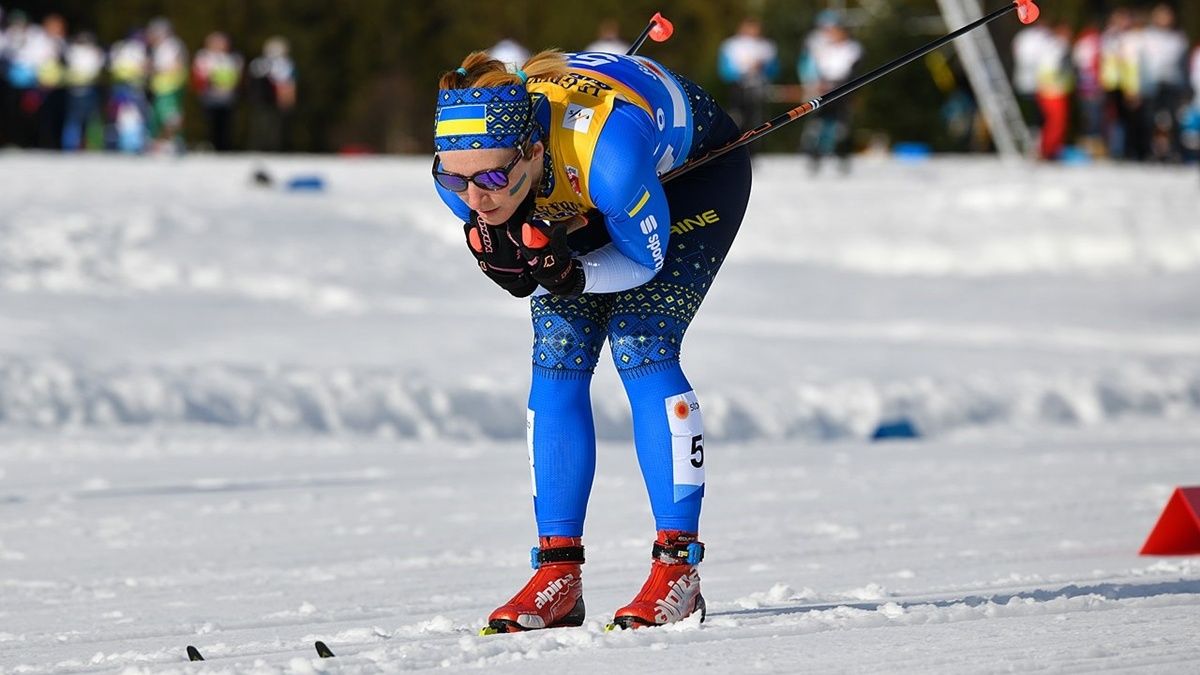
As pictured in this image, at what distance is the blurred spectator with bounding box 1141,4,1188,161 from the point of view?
69.1 ft

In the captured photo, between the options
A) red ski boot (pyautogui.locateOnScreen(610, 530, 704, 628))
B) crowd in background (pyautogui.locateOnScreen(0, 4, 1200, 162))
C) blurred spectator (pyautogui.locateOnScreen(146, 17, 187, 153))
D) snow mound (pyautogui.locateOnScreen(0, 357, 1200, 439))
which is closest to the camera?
red ski boot (pyautogui.locateOnScreen(610, 530, 704, 628))

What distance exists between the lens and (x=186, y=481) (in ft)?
27.7

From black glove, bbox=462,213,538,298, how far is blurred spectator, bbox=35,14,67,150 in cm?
2044

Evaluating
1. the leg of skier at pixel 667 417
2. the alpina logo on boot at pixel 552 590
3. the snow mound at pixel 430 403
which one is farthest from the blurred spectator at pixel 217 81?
the alpina logo on boot at pixel 552 590

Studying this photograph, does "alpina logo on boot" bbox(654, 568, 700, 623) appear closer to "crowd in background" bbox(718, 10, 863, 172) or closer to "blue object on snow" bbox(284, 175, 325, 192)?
"blue object on snow" bbox(284, 175, 325, 192)

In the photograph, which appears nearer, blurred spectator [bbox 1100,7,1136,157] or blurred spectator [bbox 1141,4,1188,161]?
blurred spectator [bbox 1141,4,1188,161]

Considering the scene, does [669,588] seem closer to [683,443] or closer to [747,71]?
[683,443]

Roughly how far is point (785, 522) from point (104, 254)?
31.0 feet

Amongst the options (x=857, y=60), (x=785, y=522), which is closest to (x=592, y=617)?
(x=785, y=522)

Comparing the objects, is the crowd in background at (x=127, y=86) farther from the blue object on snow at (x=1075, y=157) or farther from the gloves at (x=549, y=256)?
the gloves at (x=549, y=256)

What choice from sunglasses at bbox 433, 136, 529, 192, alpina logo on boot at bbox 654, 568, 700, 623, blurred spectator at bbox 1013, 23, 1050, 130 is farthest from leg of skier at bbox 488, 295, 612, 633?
blurred spectator at bbox 1013, 23, 1050, 130

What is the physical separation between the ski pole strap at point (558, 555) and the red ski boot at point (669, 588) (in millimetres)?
215

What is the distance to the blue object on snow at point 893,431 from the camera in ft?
36.0

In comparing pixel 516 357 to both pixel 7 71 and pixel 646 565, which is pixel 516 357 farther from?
pixel 7 71
